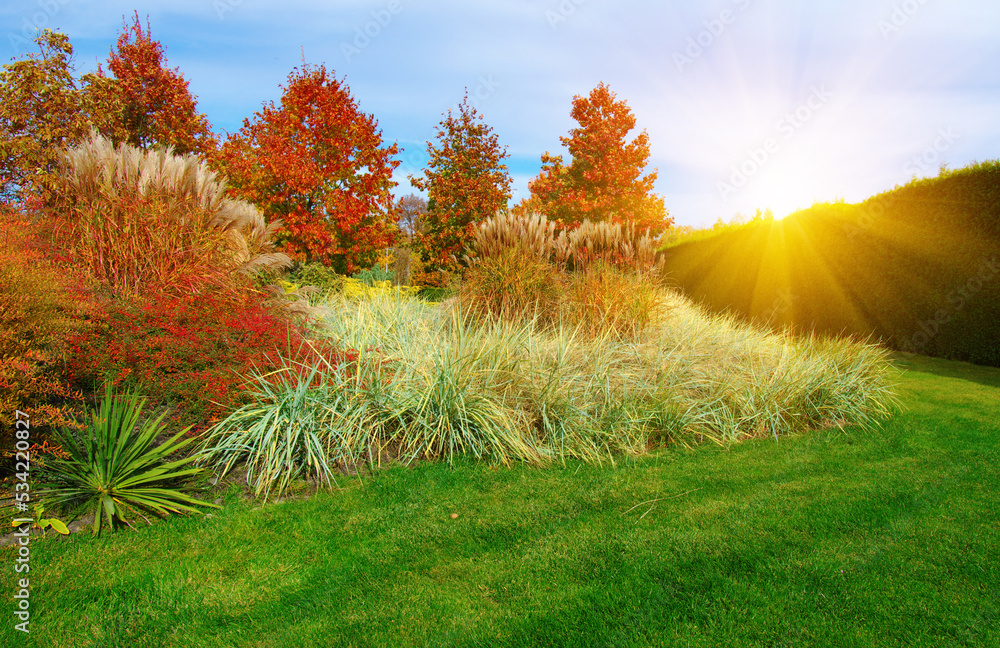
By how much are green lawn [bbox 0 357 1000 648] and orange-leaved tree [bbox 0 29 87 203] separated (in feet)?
23.7

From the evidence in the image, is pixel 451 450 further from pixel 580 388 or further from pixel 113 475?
pixel 113 475

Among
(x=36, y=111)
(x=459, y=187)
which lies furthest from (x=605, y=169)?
(x=36, y=111)

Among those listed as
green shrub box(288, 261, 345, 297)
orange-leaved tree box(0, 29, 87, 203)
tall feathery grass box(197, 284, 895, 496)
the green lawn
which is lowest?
the green lawn

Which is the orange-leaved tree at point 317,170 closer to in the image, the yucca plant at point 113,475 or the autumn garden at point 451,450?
the autumn garden at point 451,450

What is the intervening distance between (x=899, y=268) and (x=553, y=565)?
345 inches

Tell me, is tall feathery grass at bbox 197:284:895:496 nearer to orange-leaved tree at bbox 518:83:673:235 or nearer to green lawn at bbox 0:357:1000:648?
green lawn at bbox 0:357:1000:648

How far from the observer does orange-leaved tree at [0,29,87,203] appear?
7156 mm

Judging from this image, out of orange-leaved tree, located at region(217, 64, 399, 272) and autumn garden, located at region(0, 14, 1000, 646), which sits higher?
orange-leaved tree, located at region(217, 64, 399, 272)

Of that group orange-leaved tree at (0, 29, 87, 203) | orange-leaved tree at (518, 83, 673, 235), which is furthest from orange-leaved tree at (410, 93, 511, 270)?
orange-leaved tree at (0, 29, 87, 203)

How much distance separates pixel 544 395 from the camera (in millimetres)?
4133

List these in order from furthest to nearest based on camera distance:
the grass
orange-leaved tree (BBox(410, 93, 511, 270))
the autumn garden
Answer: orange-leaved tree (BBox(410, 93, 511, 270))
the grass
the autumn garden

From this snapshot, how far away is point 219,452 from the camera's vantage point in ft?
11.6

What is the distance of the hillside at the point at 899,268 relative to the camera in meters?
7.46

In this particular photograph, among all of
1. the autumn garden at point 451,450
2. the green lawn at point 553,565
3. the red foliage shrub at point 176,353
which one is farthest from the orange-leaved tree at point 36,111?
the green lawn at point 553,565
